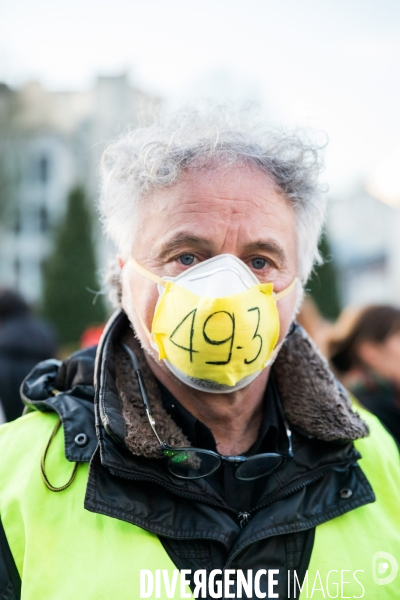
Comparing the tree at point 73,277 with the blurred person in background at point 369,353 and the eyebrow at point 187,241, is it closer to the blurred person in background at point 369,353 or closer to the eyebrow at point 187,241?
the blurred person in background at point 369,353

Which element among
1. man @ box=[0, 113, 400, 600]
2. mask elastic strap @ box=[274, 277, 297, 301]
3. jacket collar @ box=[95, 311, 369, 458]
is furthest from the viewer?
mask elastic strap @ box=[274, 277, 297, 301]

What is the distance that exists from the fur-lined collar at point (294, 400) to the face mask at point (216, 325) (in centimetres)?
17

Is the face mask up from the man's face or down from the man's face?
down

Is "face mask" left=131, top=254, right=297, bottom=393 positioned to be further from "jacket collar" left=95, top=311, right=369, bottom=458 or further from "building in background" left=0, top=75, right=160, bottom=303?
"building in background" left=0, top=75, right=160, bottom=303

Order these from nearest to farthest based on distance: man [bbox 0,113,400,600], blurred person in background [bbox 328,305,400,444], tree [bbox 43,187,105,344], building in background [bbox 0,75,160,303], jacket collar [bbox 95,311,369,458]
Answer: man [bbox 0,113,400,600]
jacket collar [bbox 95,311,369,458]
blurred person in background [bbox 328,305,400,444]
tree [bbox 43,187,105,344]
building in background [bbox 0,75,160,303]

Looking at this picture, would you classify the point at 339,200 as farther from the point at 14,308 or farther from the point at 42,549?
the point at 42,549

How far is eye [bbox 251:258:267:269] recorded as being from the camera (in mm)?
2236

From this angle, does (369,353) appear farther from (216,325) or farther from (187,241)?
(216,325)

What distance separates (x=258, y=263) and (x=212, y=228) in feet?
0.71

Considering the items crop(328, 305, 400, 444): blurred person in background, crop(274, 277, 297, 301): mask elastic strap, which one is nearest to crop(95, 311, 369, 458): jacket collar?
crop(274, 277, 297, 301): mask elastic strap

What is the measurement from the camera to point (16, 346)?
4949 mm

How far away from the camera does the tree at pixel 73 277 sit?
23.1m

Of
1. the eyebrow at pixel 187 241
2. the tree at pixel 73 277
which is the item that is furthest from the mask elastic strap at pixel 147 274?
the tree at pixel 73 277


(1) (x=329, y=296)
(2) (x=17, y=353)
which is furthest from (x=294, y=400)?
(1) (x=329, y=296)
